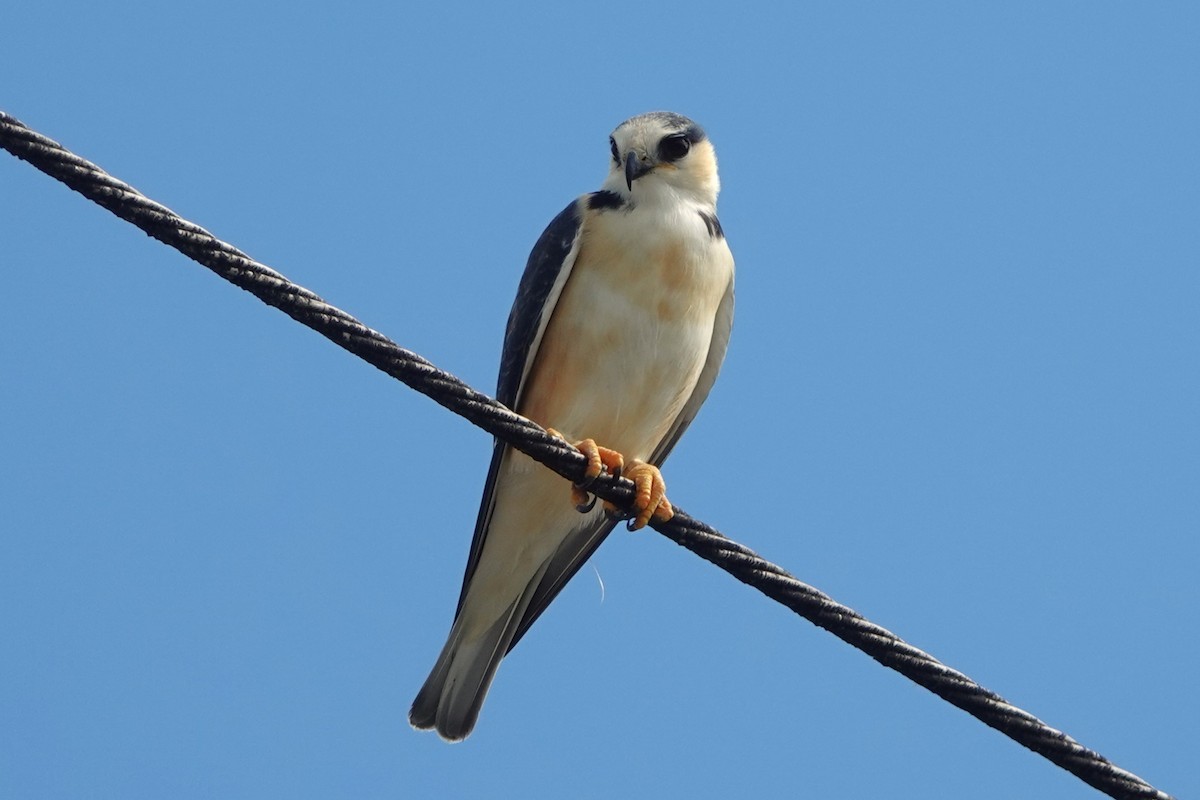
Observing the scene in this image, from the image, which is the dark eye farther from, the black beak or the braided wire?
the braided wire

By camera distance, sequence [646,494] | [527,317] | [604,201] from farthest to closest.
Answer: [604,201]
[527,317]
[646,494]

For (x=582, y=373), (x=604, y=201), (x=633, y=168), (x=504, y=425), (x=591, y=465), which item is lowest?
(x=504, y=425)

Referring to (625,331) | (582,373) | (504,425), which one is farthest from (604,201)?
(504,425)

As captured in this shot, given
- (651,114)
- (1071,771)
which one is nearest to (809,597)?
(1071,771)

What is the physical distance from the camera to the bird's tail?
19.4 feet

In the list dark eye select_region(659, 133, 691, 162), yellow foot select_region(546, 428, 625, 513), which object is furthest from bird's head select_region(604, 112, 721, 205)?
yellow foot select_region(546, 428, 625, 513)

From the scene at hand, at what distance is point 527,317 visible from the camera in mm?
5668

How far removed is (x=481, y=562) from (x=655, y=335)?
3.69 ft

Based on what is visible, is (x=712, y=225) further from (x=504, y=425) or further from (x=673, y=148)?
(x=504, y=425)

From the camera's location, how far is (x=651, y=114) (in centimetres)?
651

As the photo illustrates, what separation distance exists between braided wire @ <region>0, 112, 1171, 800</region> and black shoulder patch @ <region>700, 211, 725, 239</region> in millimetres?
2155

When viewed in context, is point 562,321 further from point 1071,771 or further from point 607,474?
point 1071,771

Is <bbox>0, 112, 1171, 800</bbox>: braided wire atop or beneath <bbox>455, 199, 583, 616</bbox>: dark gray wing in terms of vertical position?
beneath

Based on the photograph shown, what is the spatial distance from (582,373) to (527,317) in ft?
0.99
